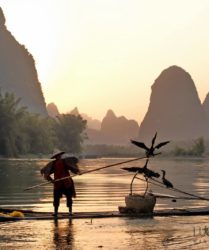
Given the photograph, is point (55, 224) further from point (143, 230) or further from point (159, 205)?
point (159, 205)

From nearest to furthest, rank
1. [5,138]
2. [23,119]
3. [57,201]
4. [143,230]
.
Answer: [143,230] → [57,201] → [5,138] → [23,119]

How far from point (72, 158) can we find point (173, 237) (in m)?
4.87

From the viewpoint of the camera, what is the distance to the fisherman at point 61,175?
1571cm

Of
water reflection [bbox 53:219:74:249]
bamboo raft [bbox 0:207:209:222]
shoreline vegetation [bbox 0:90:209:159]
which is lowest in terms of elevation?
water reflection [bbox 53:219:74:249]

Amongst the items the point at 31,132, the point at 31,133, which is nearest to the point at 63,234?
the point at 31,132

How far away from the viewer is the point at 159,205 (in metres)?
22.7

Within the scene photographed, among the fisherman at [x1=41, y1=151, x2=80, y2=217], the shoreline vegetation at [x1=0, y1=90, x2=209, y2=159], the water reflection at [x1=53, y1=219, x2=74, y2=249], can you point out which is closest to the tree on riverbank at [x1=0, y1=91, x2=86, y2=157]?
the shoreline vegetation at [x1=0, y1=90, x2=209, y2=159]

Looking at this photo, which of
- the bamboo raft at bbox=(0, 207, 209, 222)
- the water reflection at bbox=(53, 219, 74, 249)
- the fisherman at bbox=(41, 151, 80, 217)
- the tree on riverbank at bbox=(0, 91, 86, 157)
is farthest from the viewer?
the tree on riverbank at bbox=(0, 91, 86, 157)

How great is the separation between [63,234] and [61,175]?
3.63 m

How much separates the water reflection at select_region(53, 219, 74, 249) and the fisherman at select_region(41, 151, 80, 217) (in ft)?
4.36

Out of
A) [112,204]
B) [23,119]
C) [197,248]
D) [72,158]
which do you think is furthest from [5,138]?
[197,248]

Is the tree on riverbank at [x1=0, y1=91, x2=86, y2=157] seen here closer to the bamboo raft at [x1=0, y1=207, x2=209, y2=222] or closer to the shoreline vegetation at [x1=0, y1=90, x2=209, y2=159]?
A: the shoreline vegetation at [x1=0, y1=90, x2=209, y2=159]

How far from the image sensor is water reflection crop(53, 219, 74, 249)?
10984 millimetres

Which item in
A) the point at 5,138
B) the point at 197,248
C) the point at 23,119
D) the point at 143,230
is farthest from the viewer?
the point at 23,119
